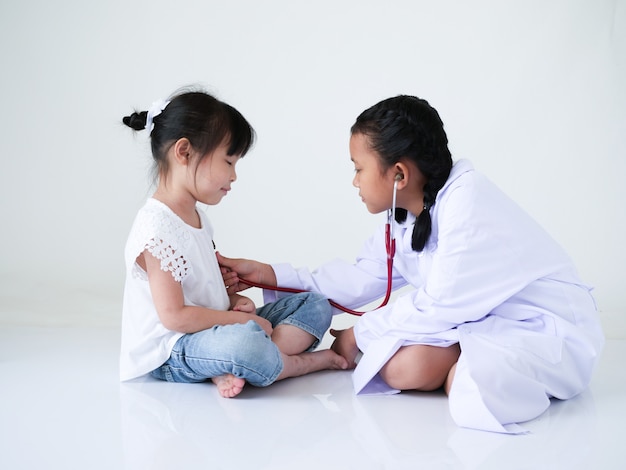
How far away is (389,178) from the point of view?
6.81 feet

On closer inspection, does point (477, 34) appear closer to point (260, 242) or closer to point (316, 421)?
point (260, 242)

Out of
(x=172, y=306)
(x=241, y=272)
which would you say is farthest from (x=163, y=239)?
(x=241, y=272)

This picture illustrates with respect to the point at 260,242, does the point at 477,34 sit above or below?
above

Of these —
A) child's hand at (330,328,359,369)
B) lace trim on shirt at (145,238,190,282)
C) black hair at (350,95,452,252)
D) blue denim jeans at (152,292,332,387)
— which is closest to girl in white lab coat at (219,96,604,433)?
black hair at (350,95,452,252)

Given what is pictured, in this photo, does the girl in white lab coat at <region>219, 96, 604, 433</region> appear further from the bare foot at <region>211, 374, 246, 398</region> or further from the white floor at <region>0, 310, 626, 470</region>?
the bare foot at <region>211, 374, 246, 398</region>

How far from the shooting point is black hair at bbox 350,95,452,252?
204 cm

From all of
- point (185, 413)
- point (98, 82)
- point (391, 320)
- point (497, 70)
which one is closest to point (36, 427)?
point (185, 413)

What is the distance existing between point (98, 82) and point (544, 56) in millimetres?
1967

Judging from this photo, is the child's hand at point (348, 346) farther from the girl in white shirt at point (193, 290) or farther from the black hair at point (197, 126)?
the black hair at point (197, 126)

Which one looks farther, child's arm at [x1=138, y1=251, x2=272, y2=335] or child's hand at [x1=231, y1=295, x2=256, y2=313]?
child's hand at [x1=231, y1=295, x2=256, y2=313]

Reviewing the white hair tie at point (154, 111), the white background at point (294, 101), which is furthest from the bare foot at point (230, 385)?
the white background at point (294, 101)

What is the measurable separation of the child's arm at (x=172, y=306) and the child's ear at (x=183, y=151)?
0.27m

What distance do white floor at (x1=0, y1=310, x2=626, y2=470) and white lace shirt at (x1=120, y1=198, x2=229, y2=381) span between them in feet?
0.30

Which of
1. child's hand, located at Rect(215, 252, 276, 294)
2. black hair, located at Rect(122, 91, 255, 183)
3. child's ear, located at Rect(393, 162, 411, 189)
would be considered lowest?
child's hand, located at Rect(215, 252, 276, 294)
